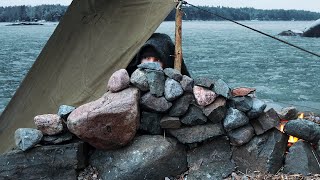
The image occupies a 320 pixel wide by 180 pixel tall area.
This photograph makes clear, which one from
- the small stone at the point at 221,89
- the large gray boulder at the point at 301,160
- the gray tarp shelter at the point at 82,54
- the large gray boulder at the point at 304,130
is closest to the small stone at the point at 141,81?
the gray tarp shelter at the point at 82,54

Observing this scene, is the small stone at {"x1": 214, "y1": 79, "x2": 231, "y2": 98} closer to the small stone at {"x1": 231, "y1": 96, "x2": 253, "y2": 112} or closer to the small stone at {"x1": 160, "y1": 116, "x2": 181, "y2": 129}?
the small stone at {"x1": 231, "y1": 96, "x2": 253, "y2": 112}

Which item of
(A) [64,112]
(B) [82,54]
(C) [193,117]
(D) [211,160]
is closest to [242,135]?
(D) [211,160]

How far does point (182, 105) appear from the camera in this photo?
4.41 metres

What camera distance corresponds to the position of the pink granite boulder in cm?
427

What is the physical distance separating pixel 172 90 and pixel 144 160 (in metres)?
0.77

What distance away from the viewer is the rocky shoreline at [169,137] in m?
4.39

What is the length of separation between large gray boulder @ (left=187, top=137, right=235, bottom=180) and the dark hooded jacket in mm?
1191

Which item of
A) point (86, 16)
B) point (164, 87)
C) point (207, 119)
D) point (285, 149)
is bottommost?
point (285, 149)

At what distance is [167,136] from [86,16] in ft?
6.93

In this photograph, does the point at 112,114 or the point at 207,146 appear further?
the point at 207,146

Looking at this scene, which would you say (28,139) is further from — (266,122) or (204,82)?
(266,122)

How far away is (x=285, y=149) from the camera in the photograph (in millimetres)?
4531

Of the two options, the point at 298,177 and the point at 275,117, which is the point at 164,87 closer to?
the point at 275,117

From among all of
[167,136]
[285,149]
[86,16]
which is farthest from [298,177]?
[86,16]
